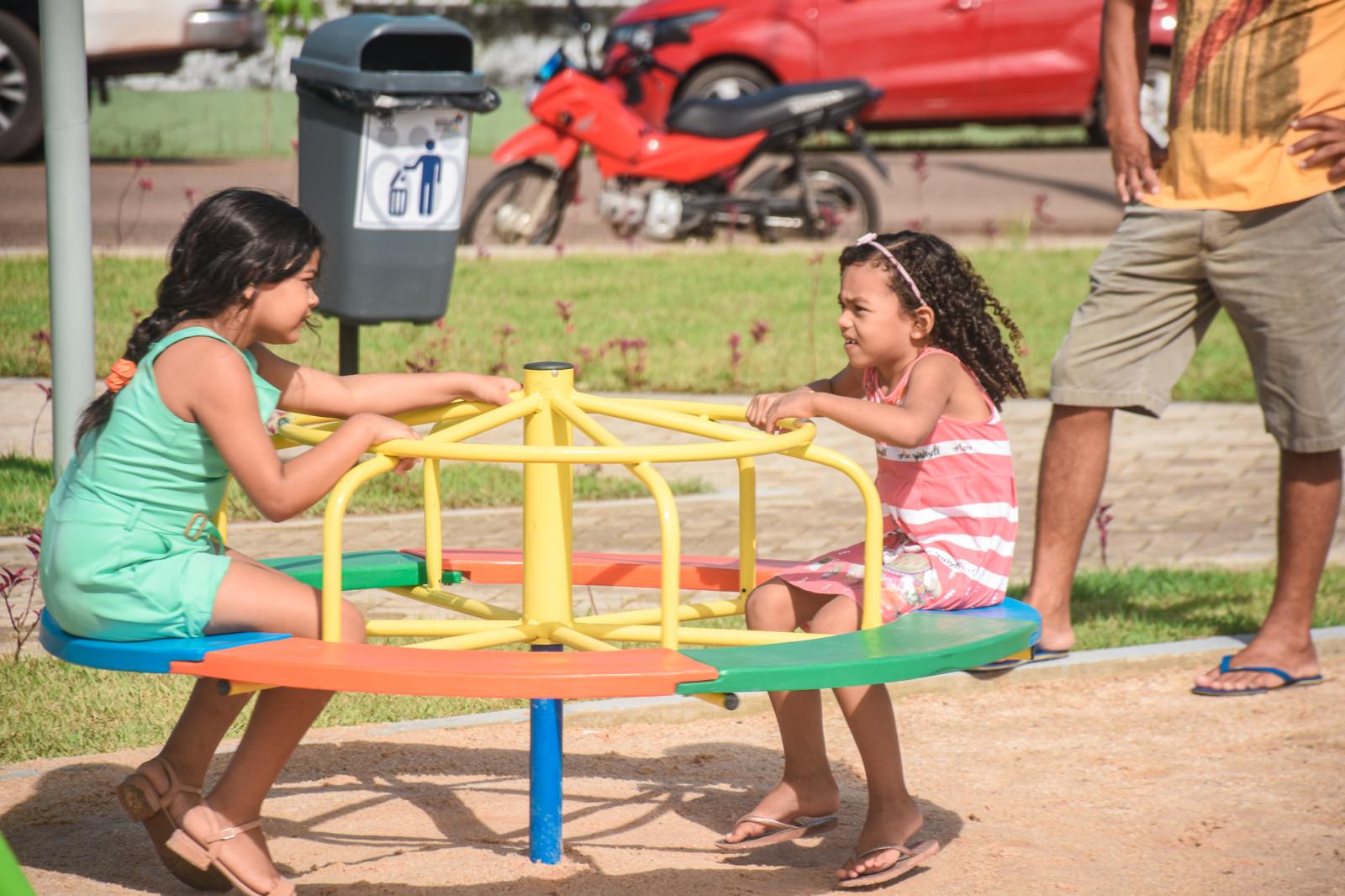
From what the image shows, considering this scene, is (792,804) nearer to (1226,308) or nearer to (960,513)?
(960,513)

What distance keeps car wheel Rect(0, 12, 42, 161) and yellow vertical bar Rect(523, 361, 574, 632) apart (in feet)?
28.7

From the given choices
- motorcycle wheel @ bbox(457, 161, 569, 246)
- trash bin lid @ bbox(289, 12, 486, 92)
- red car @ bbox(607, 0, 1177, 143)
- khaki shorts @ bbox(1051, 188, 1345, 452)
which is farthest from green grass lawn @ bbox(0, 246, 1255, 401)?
red car @ bbox(607, 0, 1177, 143)

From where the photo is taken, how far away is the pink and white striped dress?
11.0 feet

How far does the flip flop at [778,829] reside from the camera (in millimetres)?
3492

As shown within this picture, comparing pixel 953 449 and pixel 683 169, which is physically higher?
pixel 683 169

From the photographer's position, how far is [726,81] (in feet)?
45.6

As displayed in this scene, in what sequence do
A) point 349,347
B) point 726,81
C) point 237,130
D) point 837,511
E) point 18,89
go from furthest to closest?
point 237,130
point 726,81
point 18,89
point 837,511
point 349,347

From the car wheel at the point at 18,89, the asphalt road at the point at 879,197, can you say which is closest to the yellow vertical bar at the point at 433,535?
the asphalt road at the point at 879,197

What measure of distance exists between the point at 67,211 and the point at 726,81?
931 centimetres

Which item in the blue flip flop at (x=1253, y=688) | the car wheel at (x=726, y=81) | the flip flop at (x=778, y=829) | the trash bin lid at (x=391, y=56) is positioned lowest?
the flip flop at (x=778, y=829)

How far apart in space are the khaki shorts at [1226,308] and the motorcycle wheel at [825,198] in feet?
21.3

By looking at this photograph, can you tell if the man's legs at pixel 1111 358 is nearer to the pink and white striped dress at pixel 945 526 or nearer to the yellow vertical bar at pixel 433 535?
the pink and white striped dress at pixel 945 526

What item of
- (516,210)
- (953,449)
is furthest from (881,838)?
(516,210)

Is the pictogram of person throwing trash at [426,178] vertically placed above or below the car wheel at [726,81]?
below
